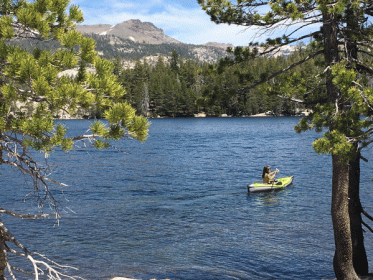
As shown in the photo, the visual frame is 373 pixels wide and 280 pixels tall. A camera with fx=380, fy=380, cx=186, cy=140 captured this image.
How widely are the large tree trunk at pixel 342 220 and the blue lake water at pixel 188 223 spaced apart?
14.9 feet

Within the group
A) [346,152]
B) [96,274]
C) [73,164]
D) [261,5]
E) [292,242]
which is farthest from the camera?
[73,164]

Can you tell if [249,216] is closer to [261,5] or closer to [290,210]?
[290,210]

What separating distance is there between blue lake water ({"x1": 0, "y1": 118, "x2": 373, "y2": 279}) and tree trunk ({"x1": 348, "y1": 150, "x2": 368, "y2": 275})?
12.2 ft

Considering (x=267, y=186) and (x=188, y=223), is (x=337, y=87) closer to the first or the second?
(x=188, y=223)

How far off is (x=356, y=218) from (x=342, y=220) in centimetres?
107

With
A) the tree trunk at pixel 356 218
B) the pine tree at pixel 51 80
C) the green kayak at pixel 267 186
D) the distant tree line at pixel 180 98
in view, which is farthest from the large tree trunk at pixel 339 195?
the distant tree line at pixel 180 98

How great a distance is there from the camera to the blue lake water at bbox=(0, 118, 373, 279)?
1545 centimetres

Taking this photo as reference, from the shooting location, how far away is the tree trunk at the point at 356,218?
34.1 feet

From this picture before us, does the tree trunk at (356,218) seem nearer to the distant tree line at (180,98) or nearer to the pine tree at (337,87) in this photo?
the pine tree at (337,87)

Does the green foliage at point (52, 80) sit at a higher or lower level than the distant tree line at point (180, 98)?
lower

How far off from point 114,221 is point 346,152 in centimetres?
1649

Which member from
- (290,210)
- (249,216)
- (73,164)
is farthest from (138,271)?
(73,164)

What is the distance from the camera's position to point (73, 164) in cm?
4300

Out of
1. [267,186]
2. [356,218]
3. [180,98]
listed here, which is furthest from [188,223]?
[180,98]
